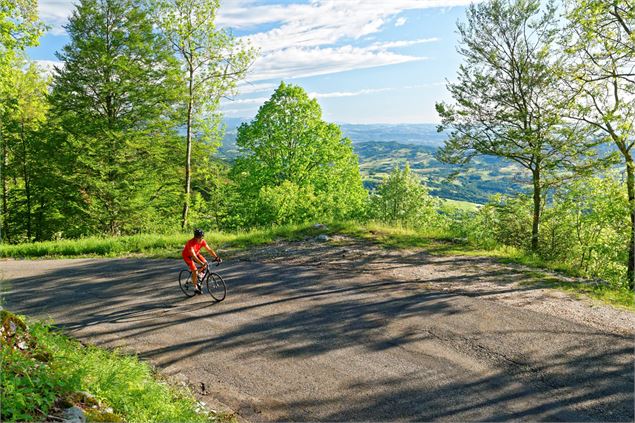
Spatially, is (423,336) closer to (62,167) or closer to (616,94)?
(616,94)

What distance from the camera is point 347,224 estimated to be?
70.7ft

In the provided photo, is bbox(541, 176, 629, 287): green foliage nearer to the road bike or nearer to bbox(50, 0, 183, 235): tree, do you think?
the road bike

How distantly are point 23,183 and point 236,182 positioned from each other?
1597cm

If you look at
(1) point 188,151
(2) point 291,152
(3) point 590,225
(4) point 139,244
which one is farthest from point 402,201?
(4) point 139,244

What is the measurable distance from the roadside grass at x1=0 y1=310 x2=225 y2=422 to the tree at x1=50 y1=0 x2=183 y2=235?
58.5 ft

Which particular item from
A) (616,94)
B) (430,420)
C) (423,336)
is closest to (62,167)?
(423,336)

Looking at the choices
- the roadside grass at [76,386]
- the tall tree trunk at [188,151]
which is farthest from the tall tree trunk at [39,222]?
the roadside grass at [76,386]

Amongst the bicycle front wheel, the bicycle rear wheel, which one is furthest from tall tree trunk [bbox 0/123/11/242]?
the bicycle front wheel

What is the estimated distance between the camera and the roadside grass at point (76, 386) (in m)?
5.22

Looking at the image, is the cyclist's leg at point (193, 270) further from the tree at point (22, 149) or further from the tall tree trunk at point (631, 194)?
the tree at point (22, 149)

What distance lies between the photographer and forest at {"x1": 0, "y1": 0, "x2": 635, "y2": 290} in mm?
17297

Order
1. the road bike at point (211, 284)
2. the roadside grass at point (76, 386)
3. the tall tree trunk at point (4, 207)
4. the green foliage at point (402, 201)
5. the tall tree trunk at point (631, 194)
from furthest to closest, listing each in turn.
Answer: the green foliage at point (402, 201) < the tall tree trunk at point (4, 207) < the tall tree trunk at point (631, 194) < the road bike at point (211, 284) < the roadside grass at point (76, 386)

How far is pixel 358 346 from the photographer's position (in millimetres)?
9328

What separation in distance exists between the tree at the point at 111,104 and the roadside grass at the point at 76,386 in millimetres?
17833
